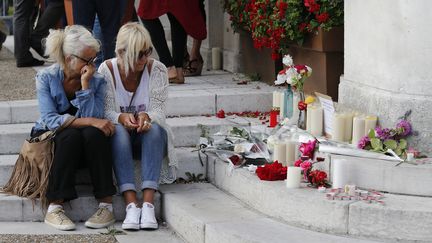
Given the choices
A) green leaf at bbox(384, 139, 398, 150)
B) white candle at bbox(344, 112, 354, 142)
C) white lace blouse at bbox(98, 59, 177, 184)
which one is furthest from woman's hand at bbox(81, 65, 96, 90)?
green leaf at bbox(384, 139, 398, 150)

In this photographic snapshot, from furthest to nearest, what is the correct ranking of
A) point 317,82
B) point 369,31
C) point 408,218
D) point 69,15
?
point 69,15, point 317,82, point 369,31, point 408,218

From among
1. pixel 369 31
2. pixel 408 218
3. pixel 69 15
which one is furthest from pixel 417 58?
pixel 69 15

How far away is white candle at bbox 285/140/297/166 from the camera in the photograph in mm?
Answer: 5938

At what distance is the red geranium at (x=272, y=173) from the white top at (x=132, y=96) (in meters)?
0.95

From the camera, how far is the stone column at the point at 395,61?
17.9 feet

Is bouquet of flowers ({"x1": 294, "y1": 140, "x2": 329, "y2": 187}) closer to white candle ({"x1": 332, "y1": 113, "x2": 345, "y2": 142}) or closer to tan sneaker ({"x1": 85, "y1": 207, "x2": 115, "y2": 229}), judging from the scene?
white candle ({"x1": 332, "y1": 113, "x2": 345, "y2": 142})

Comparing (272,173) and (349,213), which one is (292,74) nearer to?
Result: (272,173)

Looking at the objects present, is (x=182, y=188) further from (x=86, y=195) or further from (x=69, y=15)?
(x=69, y=15)

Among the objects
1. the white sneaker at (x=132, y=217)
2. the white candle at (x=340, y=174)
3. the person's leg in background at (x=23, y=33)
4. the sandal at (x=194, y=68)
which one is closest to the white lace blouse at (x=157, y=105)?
the white sneaker at (x=132, y=217)

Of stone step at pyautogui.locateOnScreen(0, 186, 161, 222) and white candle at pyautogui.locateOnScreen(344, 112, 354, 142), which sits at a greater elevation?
white candle at pyautogui.locateOnScreen(344, 112, 354, 142)

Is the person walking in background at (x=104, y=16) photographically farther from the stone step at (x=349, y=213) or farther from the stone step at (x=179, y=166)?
the stone step at (x=349, y=213)

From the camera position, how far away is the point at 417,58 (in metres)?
5.50

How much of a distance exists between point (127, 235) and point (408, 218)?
1.74 m

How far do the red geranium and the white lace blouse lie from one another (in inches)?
28.5
